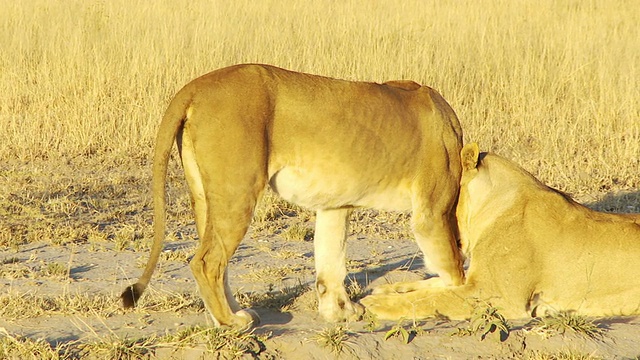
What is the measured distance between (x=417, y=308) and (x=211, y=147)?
4.32ft

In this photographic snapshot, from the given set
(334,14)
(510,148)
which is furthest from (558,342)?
(334,14)

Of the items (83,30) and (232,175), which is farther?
(83,30)

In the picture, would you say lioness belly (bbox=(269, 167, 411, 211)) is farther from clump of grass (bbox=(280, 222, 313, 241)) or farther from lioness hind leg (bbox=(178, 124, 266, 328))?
clump of grass (bbox=(280, 222, 313, 241))

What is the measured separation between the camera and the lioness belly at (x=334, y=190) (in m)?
4.10

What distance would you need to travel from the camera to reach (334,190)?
13.9ft

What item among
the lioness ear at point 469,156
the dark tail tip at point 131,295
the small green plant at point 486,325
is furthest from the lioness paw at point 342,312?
the dark tail tip at point 131,295

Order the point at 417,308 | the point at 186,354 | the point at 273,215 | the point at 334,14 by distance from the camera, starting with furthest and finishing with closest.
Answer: the point at 334,14
the point at 273,215
the point at 417,308
the point at 186,354

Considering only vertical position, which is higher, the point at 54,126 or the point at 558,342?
the point at 558,342

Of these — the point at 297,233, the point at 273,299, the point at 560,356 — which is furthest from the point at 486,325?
the point at 297,233

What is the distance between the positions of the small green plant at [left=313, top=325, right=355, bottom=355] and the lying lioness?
2.05 ft

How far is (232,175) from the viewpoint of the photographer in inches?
151

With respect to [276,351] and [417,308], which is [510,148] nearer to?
[417,308]

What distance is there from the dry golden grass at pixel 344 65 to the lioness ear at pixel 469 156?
9.22ft

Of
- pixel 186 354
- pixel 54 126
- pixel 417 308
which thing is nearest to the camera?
pixel 186 354
